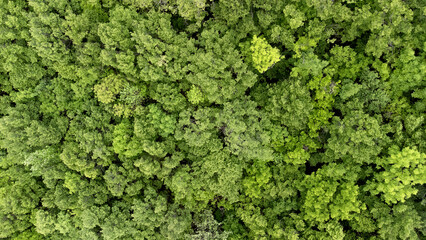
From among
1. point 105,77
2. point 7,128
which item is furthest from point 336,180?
point 7,128

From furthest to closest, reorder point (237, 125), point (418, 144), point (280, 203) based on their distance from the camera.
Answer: point (280, 203) → point (237, 125) → point (418, 144)

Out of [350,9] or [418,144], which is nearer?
[418,144]

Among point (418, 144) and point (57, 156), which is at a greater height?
point (418, 144)

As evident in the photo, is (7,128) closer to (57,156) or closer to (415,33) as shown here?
(57,156)

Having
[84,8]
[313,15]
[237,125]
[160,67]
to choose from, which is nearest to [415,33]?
[313,15]

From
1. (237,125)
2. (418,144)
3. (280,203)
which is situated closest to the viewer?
(418,144)

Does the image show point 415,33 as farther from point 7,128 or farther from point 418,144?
point 7,128

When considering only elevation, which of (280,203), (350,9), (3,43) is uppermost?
(350,9)
